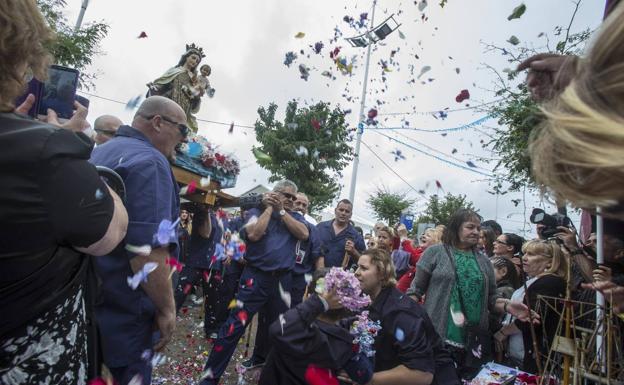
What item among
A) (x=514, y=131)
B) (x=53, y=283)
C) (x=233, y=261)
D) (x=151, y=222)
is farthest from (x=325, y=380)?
(x=514, y=131)

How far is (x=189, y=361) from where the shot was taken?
455 cm

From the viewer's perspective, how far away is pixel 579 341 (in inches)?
89.2

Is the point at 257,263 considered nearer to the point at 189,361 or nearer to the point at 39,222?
the point at 189,361

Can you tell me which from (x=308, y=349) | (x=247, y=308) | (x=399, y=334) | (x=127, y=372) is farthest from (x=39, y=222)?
(x=247, y=308)

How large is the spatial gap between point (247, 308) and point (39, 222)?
11.4 feet

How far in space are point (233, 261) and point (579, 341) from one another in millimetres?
4308

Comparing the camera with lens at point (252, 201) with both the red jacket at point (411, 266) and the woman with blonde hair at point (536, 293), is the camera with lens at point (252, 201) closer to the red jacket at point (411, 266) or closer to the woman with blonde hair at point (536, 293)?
the red jacket at point (411, 266)

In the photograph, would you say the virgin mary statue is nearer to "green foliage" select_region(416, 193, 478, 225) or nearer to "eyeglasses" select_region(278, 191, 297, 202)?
"eyeglasses" select_region(278, 191, 297, 202)

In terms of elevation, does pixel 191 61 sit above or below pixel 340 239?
above

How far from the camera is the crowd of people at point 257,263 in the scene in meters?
0.70

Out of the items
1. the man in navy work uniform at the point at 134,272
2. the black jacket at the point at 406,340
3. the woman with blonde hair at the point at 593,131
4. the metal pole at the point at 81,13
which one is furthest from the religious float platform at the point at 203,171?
the metal pole at the point at 81,13

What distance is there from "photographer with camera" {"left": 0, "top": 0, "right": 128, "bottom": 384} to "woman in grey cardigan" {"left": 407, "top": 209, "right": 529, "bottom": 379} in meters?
3.24

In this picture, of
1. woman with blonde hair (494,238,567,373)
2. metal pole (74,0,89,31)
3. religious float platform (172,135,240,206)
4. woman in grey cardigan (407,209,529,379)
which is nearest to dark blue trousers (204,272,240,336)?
religious float platform (172,135,240,206)

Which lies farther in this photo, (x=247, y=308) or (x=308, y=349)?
(x=247, y=308)
